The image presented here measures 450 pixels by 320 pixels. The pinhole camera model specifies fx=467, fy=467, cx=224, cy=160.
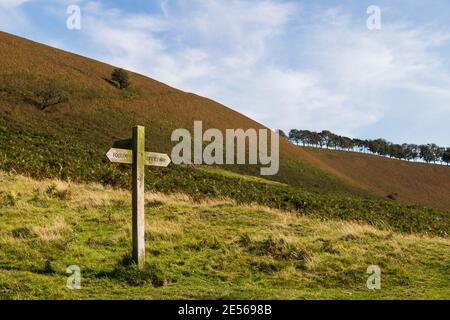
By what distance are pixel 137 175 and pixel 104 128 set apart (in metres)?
50.6

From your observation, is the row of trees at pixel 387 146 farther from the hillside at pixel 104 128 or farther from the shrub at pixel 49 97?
the shrub at pixel 49 97

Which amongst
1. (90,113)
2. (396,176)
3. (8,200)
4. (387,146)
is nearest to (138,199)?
(8,200)

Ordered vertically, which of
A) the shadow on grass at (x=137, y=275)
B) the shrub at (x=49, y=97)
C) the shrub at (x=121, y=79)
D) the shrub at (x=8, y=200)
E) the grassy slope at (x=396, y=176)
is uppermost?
the shrub at (x=121, y=79)

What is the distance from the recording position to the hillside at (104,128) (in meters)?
35.2

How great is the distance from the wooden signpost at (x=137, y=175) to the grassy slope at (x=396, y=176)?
257 ft

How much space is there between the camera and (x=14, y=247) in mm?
11305

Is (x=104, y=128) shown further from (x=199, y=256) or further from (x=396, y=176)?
(x=396, y=176)

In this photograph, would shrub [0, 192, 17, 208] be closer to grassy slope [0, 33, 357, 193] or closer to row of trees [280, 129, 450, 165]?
grassy slope [0, 33, 357, 193]

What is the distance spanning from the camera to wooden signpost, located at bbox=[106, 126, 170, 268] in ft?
35.6

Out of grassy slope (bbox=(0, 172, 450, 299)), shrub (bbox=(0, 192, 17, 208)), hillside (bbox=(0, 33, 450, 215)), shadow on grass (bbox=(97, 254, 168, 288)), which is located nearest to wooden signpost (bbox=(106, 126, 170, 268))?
shadow on grass (bbox=(97, 254, 168, 288))

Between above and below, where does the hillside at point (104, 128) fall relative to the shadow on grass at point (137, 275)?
above

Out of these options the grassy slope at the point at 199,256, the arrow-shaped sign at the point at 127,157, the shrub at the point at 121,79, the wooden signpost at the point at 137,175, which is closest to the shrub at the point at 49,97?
the shrub at the point at 121,79
